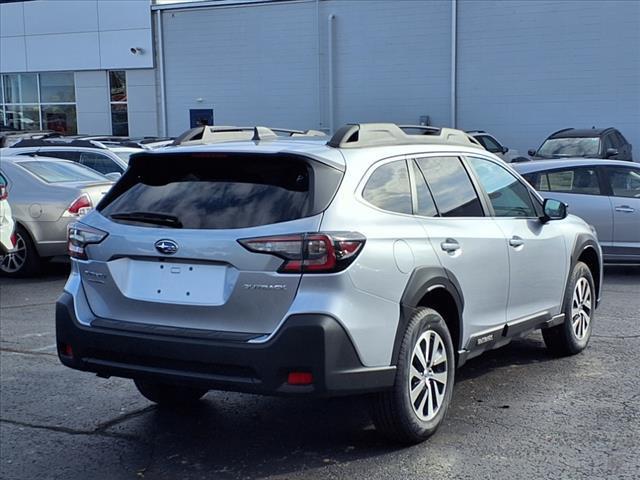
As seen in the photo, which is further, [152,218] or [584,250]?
[584,250]

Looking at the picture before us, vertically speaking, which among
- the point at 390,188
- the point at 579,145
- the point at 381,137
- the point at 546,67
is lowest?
the point at 579,145

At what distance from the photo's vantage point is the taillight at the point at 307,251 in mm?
4086

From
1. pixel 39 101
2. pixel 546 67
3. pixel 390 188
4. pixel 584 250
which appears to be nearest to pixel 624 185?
pixel 584 250

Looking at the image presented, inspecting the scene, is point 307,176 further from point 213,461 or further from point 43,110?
point 43,110

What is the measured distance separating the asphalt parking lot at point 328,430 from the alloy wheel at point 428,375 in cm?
21

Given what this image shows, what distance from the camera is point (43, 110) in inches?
1339

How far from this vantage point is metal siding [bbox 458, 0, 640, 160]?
2497 centimetres

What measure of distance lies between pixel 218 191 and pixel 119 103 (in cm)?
2916

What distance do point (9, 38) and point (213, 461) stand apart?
32.7 m

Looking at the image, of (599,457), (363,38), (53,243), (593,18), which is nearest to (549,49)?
(593,18)

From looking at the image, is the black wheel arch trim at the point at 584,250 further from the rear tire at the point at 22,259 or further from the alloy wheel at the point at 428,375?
the rear tire at the point at 22,259

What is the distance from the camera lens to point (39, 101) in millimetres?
33938

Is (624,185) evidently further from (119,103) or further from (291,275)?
(119,103)

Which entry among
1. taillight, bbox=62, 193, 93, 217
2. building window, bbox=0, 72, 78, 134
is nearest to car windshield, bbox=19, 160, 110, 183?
taillight, bbox=62, 193, 93, 217
